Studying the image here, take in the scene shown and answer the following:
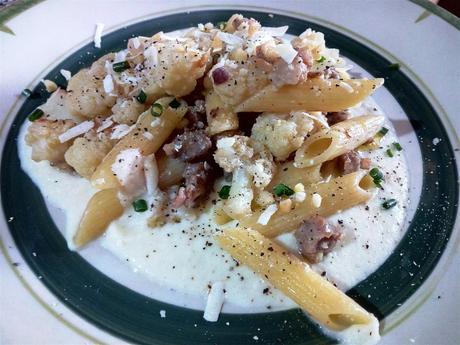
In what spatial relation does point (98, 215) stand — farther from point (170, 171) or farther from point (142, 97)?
point (142, 97)

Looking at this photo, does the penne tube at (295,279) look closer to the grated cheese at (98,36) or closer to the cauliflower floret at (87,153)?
the cauliflower floret at (87,153)

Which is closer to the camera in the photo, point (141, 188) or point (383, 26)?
point (141, 188)

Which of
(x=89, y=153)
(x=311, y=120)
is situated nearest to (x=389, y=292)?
(x=311, y=120)

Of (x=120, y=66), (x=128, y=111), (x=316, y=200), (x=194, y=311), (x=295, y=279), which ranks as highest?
(x=120, y=66)

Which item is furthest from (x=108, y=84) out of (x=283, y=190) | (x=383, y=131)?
(x=383, y=131)

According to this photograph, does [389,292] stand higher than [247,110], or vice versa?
[247,110]

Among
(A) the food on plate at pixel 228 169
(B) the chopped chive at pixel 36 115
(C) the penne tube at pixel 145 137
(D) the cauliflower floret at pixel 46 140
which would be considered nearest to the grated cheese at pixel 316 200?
(A) the food on plate at pixel 228 169

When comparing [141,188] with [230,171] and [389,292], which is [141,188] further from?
[389,292]
